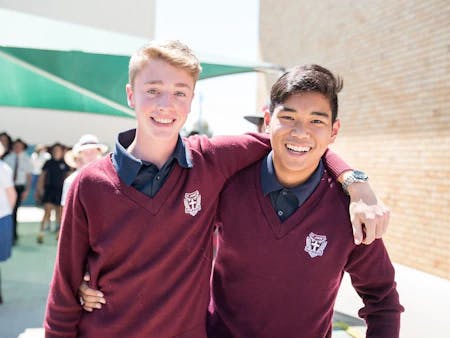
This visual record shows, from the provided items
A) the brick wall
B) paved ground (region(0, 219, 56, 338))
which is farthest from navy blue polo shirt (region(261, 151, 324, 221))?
the brick wall

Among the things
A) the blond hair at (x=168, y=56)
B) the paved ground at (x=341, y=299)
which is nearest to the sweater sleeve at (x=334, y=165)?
the blond hair at (x=168, y=56)

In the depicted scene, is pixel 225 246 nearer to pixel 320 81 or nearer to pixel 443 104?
pixel 320 81

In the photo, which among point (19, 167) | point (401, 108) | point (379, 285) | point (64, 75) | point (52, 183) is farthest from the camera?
point (52, 183)

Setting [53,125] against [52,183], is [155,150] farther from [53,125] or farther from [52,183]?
[53,125]

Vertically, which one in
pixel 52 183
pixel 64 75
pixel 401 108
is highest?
pixel 64 75

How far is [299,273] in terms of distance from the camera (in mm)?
1594

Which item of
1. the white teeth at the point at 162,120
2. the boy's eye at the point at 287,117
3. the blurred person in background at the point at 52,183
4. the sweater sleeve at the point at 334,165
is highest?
the boy's eye at the point at 287,117

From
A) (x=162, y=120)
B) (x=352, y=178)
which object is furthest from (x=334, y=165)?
(x=162, y=120)

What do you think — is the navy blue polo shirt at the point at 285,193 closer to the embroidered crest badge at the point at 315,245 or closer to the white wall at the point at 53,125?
the embroidered crest badge at the point at 315,245

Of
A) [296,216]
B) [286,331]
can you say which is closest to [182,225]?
[296,216]

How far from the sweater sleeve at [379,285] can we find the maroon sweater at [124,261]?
0.62 m

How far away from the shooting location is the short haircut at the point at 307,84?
1.68 m

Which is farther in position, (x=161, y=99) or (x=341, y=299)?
(x=341, y=299)

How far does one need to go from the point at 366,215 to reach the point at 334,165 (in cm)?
33
